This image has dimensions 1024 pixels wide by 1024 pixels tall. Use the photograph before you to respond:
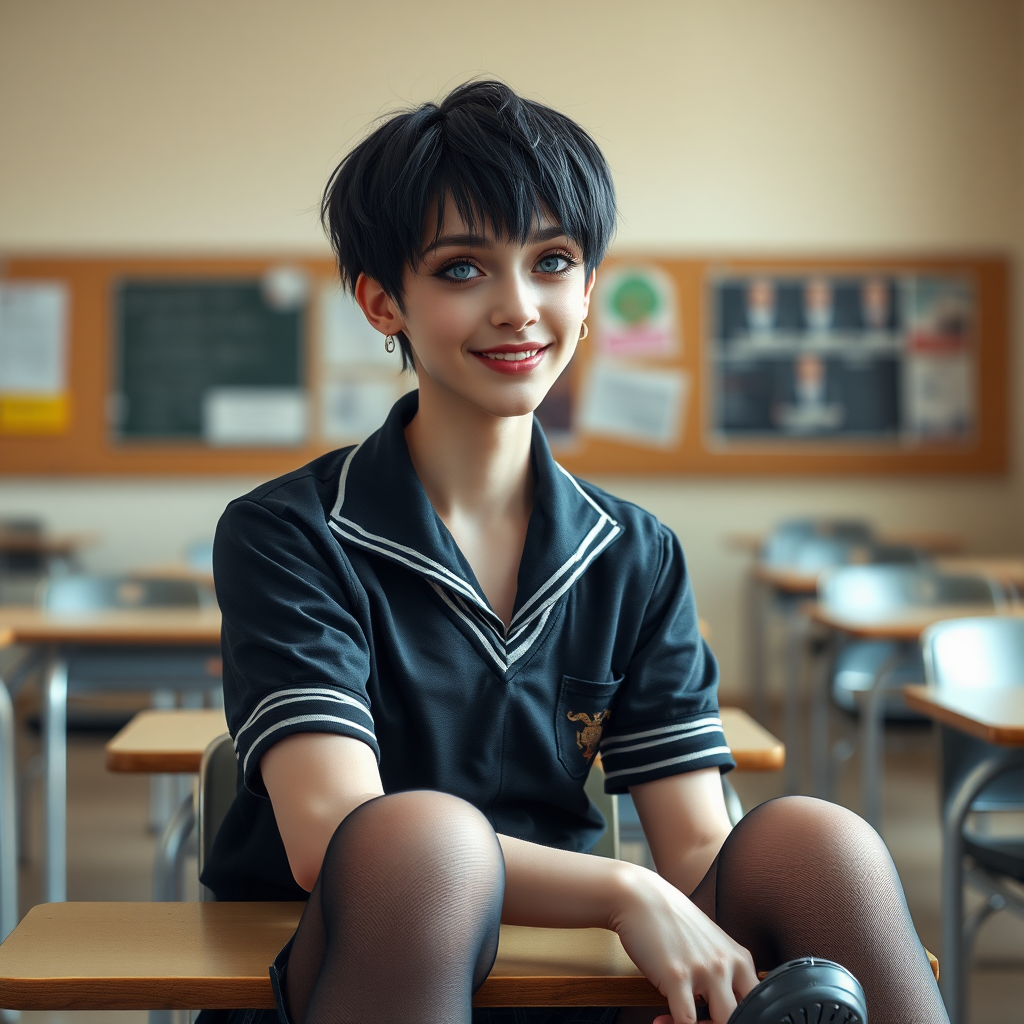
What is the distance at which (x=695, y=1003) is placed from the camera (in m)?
0.86

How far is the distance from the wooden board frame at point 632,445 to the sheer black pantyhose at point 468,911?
4361 millimetres

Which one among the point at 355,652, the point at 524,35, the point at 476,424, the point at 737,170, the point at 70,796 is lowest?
the point at 70,796

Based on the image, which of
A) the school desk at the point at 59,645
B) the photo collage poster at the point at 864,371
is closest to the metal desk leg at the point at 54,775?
the school desk at the point at 59,645

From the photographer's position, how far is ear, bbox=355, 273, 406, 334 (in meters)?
1.14

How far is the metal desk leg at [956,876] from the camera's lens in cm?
176

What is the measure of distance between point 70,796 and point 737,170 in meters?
3.57

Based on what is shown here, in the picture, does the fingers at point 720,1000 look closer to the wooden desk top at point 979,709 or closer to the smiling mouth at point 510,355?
the smiling mouth at point 510,355

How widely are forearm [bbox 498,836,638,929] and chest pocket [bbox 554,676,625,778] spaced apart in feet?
0.63

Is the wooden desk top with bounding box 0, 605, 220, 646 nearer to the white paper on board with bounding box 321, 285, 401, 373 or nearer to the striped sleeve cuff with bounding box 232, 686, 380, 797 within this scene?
the striped sleeve cuff with bounding box 232, 686, 380, 797

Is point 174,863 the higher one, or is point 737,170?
point 737,170

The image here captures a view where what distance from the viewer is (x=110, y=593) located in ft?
10.2

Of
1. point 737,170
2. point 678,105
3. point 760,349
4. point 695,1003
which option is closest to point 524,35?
point 678,105

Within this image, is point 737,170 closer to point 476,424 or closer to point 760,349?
point 760,349

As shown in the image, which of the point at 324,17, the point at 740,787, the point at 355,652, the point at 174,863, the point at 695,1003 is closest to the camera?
the point at 695,1003
